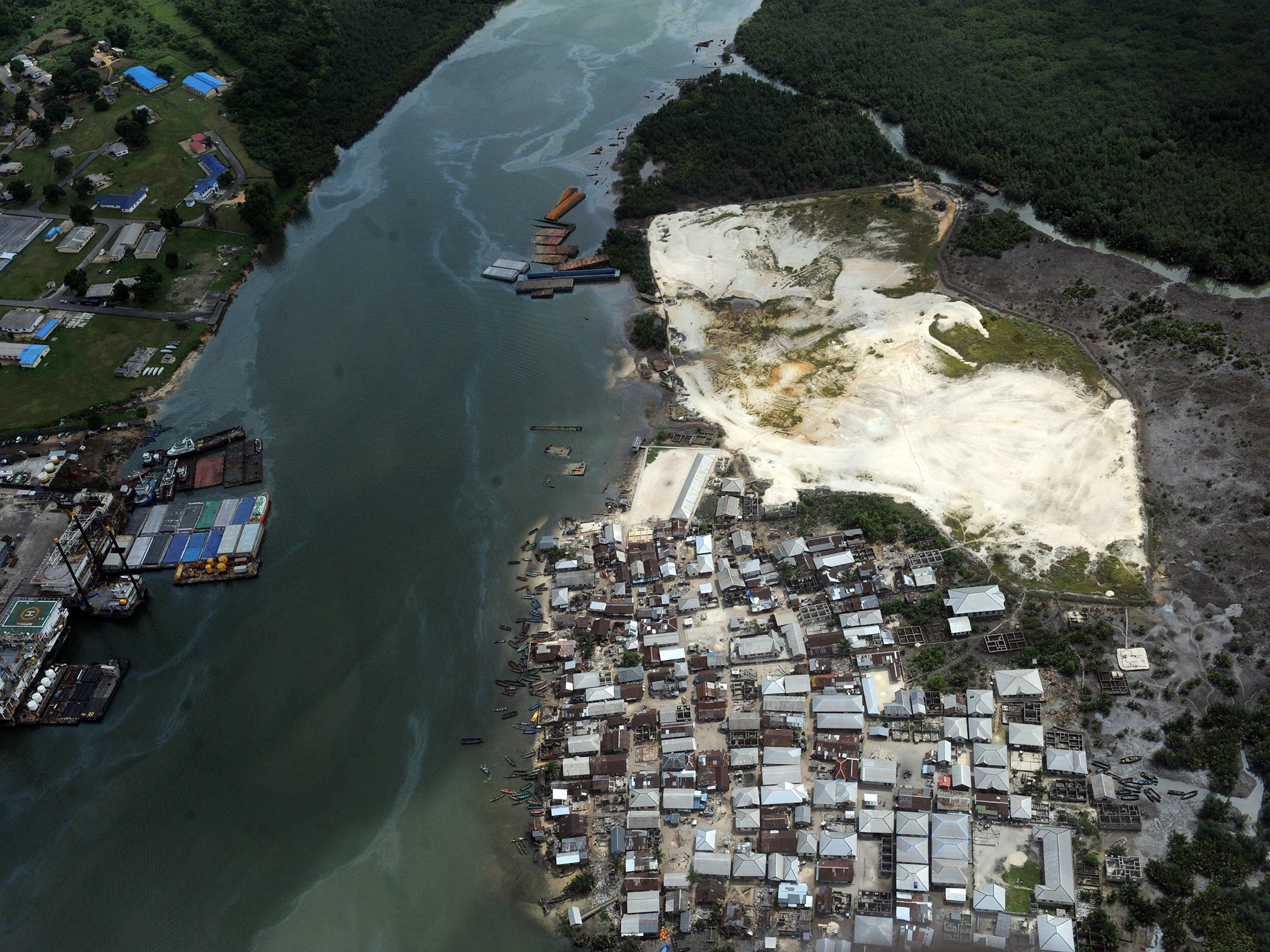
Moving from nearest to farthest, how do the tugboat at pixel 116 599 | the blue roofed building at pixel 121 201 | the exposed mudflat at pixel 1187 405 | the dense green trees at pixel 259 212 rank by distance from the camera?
the exposed mudflat at pixel 1187 405 → the tugboat at pixel 116 599 → the dense green trees at pixel 259 212 → the blue roofed building at pixel 121 201

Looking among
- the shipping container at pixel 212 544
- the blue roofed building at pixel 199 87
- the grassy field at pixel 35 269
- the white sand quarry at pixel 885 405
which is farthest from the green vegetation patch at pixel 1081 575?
the blue roofed building at pixel 199 87

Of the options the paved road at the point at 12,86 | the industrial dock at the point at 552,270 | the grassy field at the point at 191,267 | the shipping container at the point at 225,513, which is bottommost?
the industrial dock at the point at 552,270

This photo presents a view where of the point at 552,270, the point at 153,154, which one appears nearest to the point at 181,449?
the point at 552,270

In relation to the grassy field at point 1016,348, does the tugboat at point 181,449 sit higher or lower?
higher

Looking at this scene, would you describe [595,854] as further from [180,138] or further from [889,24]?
[889,24]

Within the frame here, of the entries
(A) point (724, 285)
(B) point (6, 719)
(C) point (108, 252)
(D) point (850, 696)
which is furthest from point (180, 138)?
(D) point (850, 696)

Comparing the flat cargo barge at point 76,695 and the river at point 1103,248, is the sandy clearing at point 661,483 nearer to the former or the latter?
the flat cargo barge at point 76,695
